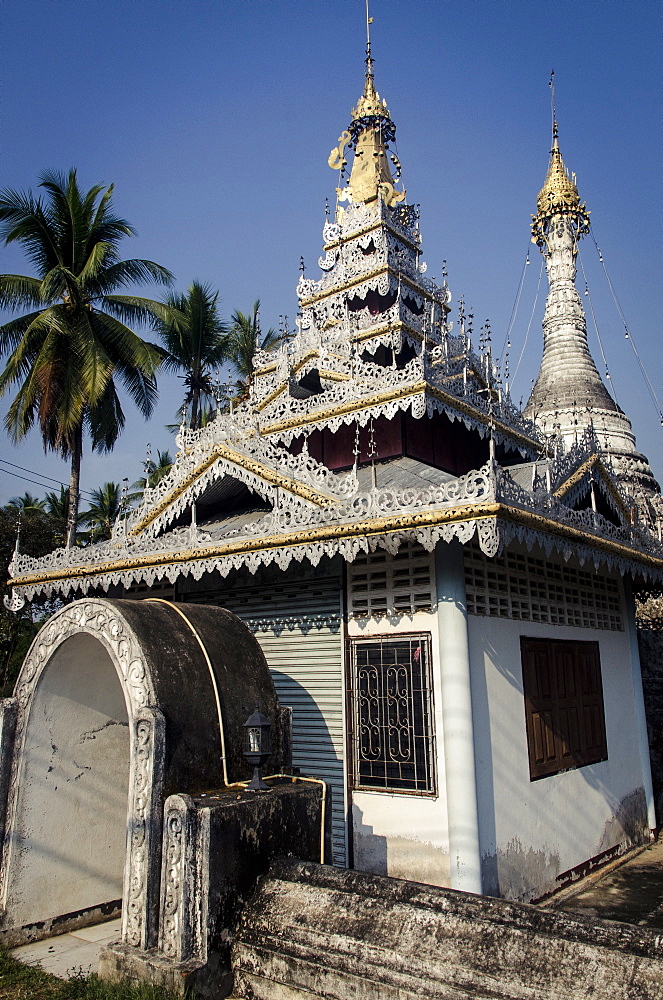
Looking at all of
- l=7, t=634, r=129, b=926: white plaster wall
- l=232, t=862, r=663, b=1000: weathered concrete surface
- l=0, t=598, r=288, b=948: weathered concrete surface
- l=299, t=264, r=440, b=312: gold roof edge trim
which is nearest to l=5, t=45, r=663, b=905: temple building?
l=299, t=264, r=440, b=312: gold roof edge trim

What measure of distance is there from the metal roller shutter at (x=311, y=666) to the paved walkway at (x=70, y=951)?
2.83 meters

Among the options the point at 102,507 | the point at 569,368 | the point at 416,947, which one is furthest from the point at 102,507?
the point at 416,947

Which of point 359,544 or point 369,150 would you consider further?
point 369,150

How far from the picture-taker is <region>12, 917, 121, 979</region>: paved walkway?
650 cm

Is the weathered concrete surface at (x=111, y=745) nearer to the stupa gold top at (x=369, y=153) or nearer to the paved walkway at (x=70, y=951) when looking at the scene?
the paved walkway at (x=70, y=951)

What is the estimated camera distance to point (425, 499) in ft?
25.4

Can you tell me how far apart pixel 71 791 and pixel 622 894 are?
7230 millimetres

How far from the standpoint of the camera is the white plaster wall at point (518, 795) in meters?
8.43

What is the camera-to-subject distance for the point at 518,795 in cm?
895

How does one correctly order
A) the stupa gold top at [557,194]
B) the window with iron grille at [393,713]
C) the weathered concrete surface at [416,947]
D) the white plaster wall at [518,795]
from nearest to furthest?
the weathered concrete surface at [416,947], the white plaster wall at [518,795], the window with iron grille at [393,713], the stupa gold top at [557,194]

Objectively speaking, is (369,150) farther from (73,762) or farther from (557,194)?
(73,762)

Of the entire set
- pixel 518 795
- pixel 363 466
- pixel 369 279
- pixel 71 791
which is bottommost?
pixel 518 795

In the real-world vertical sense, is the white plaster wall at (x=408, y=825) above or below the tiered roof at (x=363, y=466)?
below

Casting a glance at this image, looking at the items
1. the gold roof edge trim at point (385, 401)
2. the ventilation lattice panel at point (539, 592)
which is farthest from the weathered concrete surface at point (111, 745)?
the gold roof edge trim at point (385, 401)
